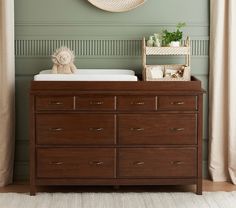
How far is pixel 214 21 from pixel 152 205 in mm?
1402

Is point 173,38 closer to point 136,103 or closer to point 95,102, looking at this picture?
point 136,103

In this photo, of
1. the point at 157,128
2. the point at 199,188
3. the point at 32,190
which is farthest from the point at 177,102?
the point at 32,190

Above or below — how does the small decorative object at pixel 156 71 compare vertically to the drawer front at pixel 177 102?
above

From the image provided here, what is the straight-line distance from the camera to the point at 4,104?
4.70 metres

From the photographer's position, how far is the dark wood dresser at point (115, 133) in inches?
→ 173

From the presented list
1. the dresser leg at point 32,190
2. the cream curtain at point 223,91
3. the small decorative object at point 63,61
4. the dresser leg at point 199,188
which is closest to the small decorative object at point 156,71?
the cream curtain at point 223,91

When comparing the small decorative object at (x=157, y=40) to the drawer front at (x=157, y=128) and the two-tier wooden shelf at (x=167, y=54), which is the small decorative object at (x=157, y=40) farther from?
the drawer front at (x=157, y=128)

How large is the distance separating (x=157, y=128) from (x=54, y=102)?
2.30 ft

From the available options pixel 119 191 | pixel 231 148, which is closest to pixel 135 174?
pixel 119 191

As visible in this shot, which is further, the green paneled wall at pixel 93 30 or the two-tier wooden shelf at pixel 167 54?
the green paneled wall at pixel 93 30

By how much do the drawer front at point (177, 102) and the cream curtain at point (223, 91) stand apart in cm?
44

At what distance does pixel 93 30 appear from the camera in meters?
4.82

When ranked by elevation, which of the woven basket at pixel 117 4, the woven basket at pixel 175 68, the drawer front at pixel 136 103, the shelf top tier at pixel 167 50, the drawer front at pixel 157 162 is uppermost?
the woven basket at pixel 117 4

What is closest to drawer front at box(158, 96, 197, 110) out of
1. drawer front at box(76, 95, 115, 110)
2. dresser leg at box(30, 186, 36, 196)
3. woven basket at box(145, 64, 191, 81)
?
woven basket at box(145, 64, 191, 81)
